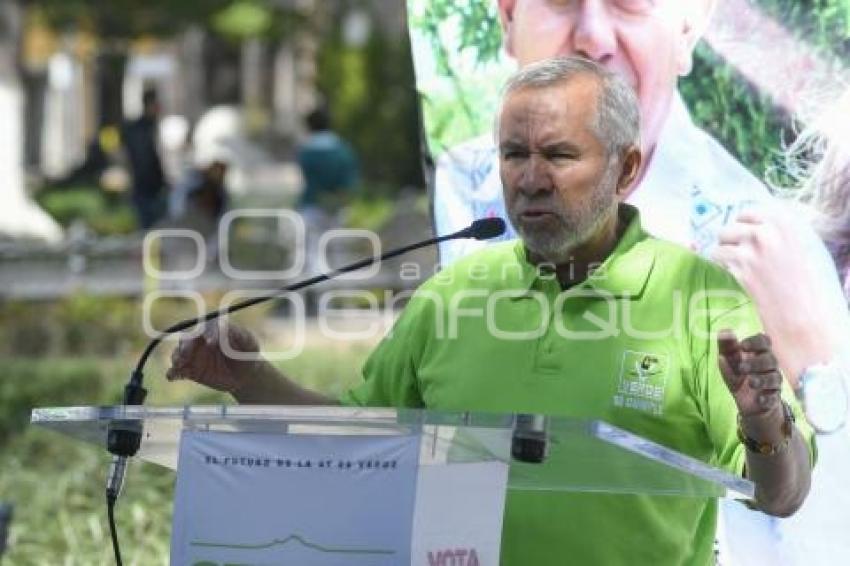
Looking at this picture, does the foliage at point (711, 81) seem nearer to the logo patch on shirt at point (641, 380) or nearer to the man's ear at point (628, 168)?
the man's ear at point (628, 168)

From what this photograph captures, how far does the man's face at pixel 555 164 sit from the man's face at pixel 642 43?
3.60 ft

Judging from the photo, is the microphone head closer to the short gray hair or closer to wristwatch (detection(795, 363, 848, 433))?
the short gray hair

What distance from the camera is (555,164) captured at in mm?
4043

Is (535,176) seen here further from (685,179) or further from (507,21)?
(507,21)

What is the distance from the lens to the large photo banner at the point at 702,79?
501 centimetres

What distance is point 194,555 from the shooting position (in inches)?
144

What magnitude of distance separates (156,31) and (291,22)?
323 centimetres

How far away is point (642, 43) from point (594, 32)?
13cm

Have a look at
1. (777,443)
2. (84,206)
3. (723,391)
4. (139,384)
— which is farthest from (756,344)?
(84,206)

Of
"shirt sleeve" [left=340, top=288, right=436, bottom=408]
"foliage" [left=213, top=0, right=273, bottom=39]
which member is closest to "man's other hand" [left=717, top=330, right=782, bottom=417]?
"shirt sleeve" [left=340, top=288, right=436, bottom=408]

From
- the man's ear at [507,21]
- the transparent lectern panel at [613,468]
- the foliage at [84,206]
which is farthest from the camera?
the foliage at [84,206]

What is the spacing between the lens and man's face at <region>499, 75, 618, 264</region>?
13.3ft

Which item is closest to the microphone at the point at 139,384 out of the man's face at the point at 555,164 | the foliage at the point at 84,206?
the man's face at the point at 555,164

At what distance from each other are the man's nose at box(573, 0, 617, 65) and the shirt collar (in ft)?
3.17
